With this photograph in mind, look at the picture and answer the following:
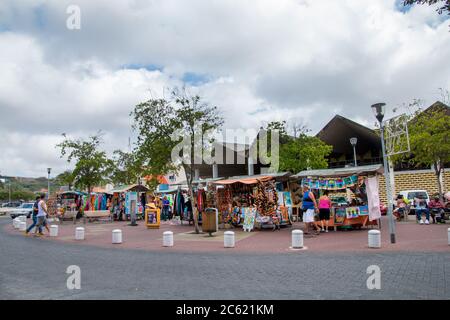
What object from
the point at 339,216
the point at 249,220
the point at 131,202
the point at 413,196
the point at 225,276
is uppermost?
the point at 131,202

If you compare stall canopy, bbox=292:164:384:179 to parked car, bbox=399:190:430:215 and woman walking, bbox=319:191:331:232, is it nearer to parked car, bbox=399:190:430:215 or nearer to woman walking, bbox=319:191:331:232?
woman walking, bbox=319:191:331:232

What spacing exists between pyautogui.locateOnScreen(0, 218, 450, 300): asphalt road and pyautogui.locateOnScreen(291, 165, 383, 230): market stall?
5.78 m

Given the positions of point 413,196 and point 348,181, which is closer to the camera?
point 348,181

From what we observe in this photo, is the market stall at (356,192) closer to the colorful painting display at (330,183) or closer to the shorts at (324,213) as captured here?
the colorful painting display at (330,183)

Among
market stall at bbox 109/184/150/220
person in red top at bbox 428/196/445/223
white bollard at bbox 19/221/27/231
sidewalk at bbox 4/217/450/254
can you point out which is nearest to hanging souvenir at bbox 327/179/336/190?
sidewalk at bbox 4/217/450/254

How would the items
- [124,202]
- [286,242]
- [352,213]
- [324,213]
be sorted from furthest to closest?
[124,202]
[352,213]
[324,213]
[286,242]

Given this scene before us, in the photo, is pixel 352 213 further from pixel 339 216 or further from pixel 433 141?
pixel 433 141

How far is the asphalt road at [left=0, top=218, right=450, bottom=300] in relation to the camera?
6.18 m

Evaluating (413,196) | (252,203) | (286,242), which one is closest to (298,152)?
(413,196)

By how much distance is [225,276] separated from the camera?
7.61 meters

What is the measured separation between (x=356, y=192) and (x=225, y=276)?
416 inches

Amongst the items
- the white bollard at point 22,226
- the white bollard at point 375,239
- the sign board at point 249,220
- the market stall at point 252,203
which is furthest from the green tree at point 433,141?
the white bollard at point 22,226

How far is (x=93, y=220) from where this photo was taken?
2750 centimetres
